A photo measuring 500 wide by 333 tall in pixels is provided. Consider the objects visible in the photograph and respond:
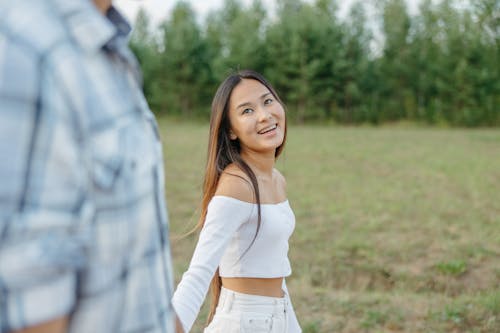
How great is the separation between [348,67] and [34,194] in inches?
1340

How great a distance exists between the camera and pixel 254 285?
1965 millimetres

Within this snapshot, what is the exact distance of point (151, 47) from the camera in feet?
127

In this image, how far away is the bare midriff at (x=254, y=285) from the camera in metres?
1.96

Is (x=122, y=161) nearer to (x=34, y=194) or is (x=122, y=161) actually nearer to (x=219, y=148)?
(x=34, y=194)

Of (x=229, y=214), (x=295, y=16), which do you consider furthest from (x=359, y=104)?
(x=229, y=214)

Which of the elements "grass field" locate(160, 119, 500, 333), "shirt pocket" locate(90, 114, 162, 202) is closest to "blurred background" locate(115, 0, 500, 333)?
"grass field" locate(160, 119, 500, 333)

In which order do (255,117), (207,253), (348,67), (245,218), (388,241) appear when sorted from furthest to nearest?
1. (348,67)
2. (388,241)
3. (255,117)
4. (245,218)
5. (207,253)

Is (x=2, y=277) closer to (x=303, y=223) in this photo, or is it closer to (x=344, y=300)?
(x=344, y=300)

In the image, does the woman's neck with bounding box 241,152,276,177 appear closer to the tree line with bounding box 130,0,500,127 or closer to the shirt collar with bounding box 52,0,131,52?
the shirt collar with bounding box 52,0,131,52

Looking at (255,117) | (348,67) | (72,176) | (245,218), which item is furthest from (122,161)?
(348,67)

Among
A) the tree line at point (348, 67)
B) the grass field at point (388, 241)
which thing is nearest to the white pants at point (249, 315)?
the grass field at point (388, 241)

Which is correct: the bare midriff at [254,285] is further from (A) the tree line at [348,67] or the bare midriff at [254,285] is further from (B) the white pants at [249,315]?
(A) the tree line at [348,67]

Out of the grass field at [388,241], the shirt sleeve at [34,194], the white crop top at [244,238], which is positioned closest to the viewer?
the shirt sleeve at [34,194]

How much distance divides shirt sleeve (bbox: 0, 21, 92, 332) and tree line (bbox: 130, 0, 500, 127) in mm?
32079
